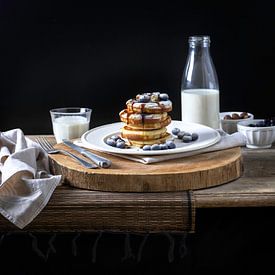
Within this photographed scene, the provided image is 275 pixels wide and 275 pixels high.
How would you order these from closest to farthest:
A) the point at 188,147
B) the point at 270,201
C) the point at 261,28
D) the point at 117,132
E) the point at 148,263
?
the point at 270,201 → the point at 188,147 → the point at 117,132 → the point at 148,263 → the point at 261,28

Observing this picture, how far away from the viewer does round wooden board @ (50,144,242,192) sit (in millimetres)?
1321

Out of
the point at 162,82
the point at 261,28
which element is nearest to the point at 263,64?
the point at 261,28

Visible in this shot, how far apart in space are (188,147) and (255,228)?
47 centimetres

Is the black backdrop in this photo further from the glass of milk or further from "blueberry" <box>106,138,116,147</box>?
"blueberry" <box>106,138,116,147</box>

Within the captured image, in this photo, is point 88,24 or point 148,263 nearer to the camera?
point 148,263

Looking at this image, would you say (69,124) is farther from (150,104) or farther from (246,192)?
(246,192)

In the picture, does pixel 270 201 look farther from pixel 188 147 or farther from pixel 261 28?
pixel 261 28

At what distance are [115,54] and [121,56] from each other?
0.02 metres

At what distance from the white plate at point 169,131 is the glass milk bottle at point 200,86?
0.07 metres

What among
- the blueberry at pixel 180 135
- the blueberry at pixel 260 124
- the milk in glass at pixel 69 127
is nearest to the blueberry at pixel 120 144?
the blueberry at pixel 180 135

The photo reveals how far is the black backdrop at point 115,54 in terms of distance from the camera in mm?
1891

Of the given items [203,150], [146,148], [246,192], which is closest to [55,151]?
[146,148]

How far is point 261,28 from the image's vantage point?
1899mm

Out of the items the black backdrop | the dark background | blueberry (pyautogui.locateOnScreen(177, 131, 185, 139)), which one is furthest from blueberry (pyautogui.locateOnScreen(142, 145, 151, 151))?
the black backdrop
